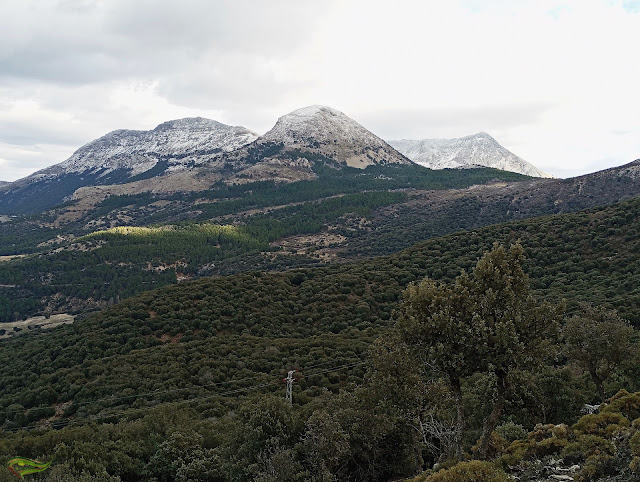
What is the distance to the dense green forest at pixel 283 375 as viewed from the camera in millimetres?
23906

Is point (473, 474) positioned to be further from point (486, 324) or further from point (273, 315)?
point (273, 315)

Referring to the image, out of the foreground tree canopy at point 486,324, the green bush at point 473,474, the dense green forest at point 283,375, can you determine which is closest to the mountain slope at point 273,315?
the dense green forest at point 283,375

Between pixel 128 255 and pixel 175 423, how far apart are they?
158650 millimetres

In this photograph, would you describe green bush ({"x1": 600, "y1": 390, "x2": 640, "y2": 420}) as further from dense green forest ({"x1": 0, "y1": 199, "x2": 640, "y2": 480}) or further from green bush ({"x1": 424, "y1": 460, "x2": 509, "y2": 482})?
green bush ({"x1": 424, "y1": 460, "x2": 509, "y2": 482})

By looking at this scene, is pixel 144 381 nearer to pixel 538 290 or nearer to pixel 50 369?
pixel 50 369

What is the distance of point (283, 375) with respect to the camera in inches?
1865

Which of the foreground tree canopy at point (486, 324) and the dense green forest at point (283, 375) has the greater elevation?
the foreground tree canopy at point (486, 324)

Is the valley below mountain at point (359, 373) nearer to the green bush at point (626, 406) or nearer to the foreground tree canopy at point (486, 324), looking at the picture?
the foreground tree canopy at point (486, 324)

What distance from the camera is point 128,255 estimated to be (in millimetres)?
177625

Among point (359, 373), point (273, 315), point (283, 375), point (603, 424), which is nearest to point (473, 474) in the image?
point (603, 424)

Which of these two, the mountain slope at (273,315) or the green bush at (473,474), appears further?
the mountain slope at (273,315)

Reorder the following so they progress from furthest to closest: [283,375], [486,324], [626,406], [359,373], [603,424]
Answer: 1. [283,375]
2. [359,373]
3. [626,406]
4. [603,424]
5. [486,324]

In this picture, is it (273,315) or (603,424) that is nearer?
(603,424)

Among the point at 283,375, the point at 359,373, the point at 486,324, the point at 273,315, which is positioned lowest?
the point at 283,375
